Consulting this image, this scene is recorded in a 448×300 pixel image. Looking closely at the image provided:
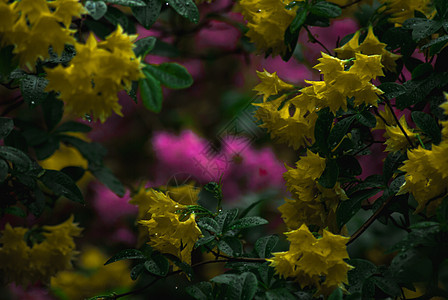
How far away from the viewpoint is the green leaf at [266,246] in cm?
93

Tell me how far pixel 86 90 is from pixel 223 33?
160 cm

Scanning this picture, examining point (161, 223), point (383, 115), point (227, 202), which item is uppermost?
point (383, 115)

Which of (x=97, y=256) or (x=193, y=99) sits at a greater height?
(x=193, y=99)

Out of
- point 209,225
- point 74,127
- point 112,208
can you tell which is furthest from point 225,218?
point 112,208

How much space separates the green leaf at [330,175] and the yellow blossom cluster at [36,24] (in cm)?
45

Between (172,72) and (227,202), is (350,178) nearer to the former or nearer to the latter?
(172,72)

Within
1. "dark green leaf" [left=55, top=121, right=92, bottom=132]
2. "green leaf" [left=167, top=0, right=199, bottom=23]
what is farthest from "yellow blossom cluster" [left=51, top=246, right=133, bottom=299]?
"green leaf" [left=167, top=0, right=199, bottom=23]

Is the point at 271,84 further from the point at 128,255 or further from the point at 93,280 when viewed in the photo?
the point at 93,280

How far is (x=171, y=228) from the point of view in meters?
0.88

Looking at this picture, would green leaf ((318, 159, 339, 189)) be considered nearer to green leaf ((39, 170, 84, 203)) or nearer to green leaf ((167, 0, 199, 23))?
green leaf ((167, 0, 199, 23))

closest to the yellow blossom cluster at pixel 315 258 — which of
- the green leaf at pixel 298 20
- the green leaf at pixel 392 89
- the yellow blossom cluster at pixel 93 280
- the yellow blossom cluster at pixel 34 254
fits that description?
the green leaf at pixel 392 89

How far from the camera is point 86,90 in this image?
27.7 inches

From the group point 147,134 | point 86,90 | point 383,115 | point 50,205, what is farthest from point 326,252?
point 147,134

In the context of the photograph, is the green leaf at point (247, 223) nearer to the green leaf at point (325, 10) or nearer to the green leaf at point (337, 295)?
the green leaf at point (337, 295)
